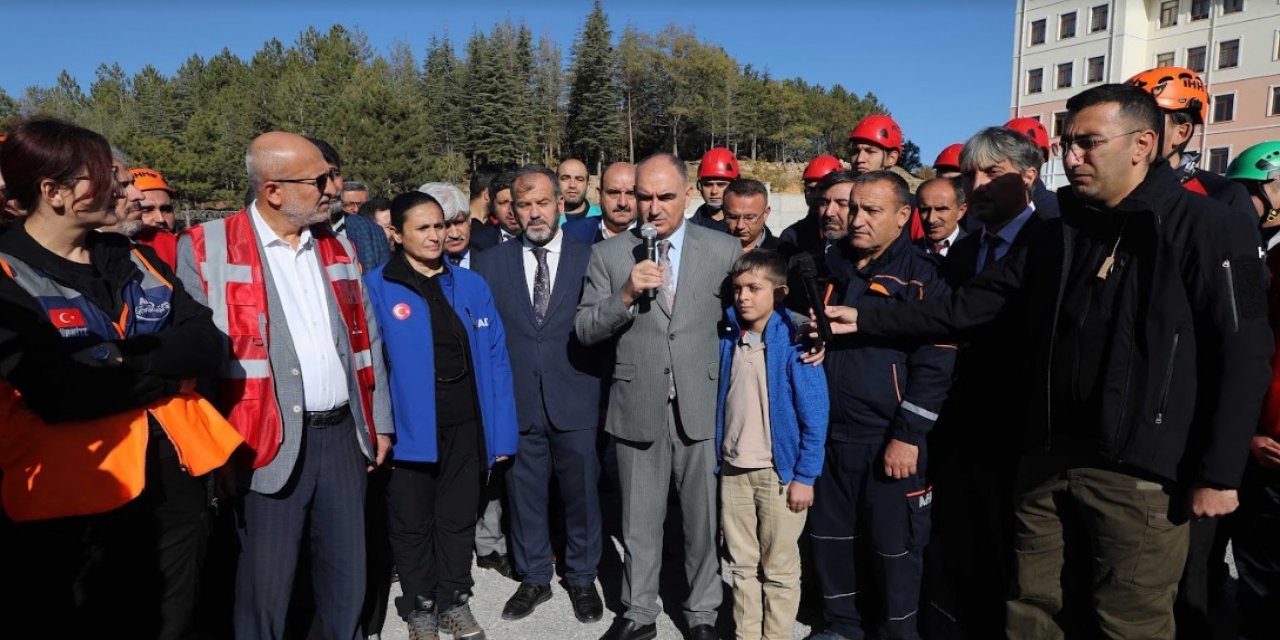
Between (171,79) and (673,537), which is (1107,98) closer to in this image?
(673,537)

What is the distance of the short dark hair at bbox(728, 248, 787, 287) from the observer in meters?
3.32

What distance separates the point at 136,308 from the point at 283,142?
871 mm

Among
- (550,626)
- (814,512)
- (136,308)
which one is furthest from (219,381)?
(814,512)

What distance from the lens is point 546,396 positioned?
3.87m

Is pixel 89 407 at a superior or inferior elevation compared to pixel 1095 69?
inferior

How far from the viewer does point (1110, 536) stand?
8.48 ft

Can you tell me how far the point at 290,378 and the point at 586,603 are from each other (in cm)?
202

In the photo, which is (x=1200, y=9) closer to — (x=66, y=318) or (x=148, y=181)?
(x=148, y=181)

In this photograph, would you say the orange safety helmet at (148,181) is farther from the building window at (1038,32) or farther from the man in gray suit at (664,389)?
the building window at (1038,32)

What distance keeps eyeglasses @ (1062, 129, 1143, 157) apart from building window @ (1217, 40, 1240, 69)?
4583cm

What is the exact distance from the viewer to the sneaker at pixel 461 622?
3629 millimetres

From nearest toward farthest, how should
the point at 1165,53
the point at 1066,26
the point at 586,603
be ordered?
the point at 586,603 → the point at 1165,53 → the point at 1066,26

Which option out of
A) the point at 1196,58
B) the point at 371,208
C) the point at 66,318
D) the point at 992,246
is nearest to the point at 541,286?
the point at 66,318

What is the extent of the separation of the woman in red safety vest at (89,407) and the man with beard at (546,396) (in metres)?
1.60
